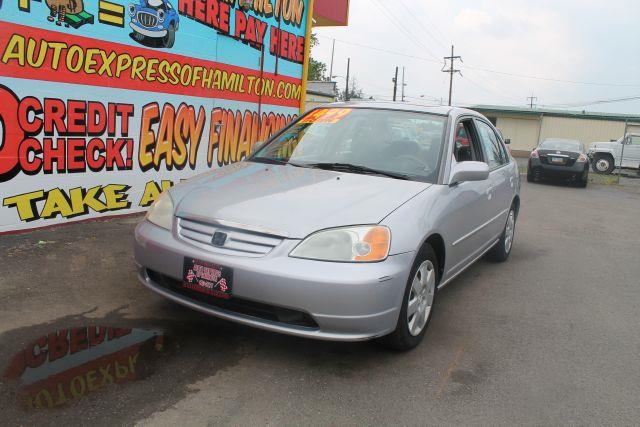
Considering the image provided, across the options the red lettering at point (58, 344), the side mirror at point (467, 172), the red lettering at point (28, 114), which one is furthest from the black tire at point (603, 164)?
the red lettering at point (58, 344)

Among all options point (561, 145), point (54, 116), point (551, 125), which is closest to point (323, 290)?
point (54, 116)

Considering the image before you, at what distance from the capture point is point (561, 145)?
1758 cm

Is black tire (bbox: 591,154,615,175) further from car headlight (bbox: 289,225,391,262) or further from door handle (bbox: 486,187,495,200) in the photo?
car headlight (bbox: 289,225,391,262)

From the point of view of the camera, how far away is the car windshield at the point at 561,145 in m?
17.3

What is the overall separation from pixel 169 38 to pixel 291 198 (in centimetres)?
445

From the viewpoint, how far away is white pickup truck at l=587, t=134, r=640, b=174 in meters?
23.6

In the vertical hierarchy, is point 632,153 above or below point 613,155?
above

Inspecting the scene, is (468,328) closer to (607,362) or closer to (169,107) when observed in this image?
(607,362)

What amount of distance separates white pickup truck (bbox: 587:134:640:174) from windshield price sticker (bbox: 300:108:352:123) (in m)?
22.3

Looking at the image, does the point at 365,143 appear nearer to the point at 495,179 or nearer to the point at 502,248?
the point at 495,179

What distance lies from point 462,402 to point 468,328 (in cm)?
117

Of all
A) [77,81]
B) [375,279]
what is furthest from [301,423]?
[77,81]

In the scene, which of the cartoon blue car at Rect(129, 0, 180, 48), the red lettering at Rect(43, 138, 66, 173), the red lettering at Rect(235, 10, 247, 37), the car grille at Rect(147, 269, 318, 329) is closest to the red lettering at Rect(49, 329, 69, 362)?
the car grille at Rect(147, 269, 318, 329)

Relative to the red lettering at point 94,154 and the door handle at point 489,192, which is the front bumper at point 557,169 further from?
the red lettering at point 94,154
